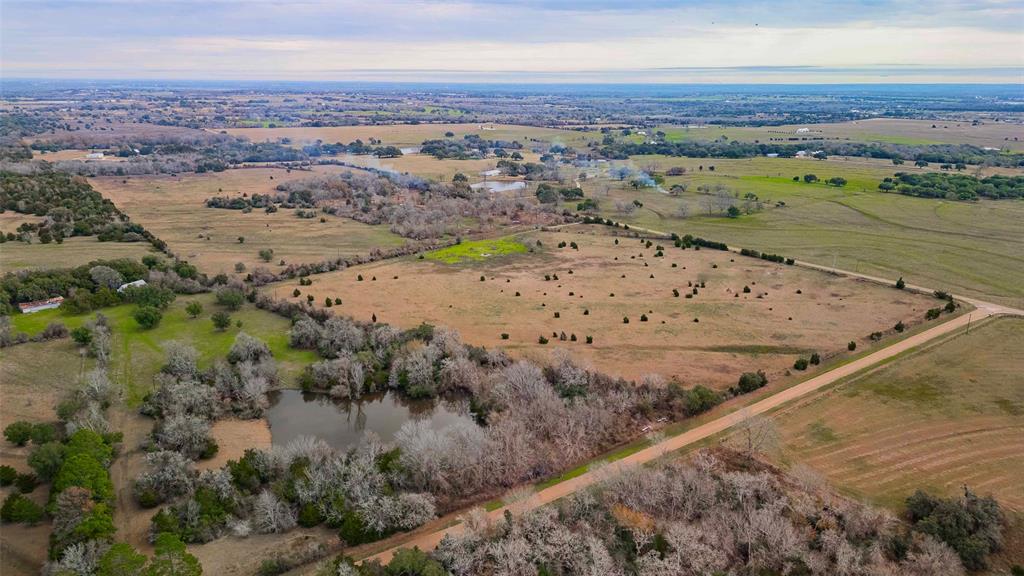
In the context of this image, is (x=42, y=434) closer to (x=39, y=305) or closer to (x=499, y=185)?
(x=39, y=305)

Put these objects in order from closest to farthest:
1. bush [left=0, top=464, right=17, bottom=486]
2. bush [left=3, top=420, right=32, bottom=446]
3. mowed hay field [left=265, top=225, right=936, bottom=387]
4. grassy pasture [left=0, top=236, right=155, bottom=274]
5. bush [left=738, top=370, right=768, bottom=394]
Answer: bush [left=0, top=464, right=17, bottom=486] → bush [left=3, top=420, right=32, bottom=446] → bush [left=738, top=370, right=768, bottom=394] → mowed hay field [left=265, top=225, right=936, bottom=387] → grassy pasture [left=0, top=236, right=155, bottom=274]

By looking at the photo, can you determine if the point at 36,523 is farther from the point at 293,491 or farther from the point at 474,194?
the point at 474,194

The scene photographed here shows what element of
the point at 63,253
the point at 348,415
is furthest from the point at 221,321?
the point at 63,253

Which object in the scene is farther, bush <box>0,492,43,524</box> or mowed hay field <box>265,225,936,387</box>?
mowed hay field <box>265,225,936,387</box>

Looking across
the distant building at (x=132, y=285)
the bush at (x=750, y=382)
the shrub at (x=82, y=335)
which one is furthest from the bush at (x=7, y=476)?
the bush at (x=750, y=382)

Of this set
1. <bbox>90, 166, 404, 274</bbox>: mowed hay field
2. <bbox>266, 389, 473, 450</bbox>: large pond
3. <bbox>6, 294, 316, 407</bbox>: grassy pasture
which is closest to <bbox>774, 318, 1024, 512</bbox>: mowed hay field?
<bbox>266, 389, 473, 450</bbox>: large pond

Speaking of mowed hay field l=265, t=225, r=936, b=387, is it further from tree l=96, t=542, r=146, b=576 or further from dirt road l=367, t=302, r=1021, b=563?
tree l=96, t=542, r=146, b=576

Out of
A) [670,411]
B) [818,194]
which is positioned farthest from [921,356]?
[818,194]
